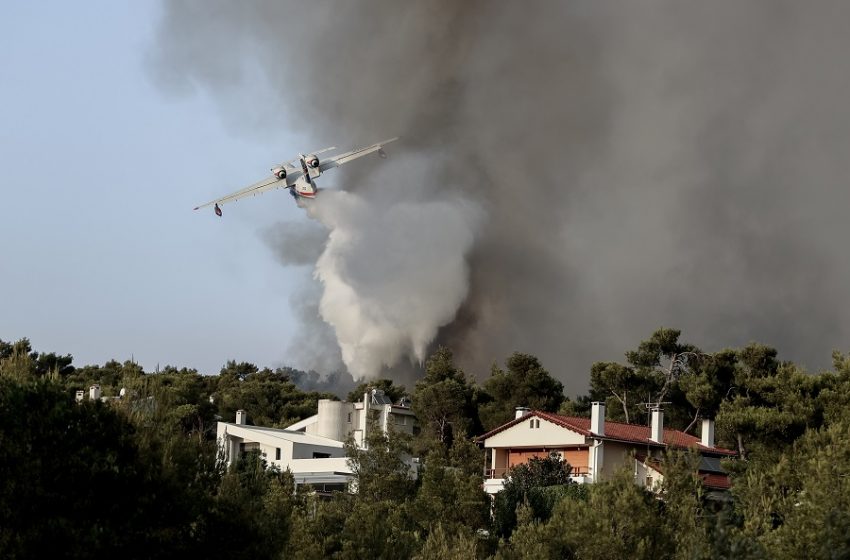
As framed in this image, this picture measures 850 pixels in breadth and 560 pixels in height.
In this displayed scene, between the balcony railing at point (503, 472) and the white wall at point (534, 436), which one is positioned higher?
the white wall at point (534, 436)

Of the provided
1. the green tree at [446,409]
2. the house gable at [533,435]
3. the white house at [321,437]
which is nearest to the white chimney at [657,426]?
the house gable at [533,435]

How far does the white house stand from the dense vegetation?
23.7ft

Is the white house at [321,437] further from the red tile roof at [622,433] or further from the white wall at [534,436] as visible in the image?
the red tile roof at [622,433]

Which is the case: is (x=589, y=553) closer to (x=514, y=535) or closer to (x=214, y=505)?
(x=514, y=535)

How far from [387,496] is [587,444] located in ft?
47.2

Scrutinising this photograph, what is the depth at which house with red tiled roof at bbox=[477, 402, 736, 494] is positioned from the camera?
72.6 meters

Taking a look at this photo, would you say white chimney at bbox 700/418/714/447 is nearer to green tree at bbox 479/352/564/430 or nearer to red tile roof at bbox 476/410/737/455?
red tile roof at bbox 476/410/737/455

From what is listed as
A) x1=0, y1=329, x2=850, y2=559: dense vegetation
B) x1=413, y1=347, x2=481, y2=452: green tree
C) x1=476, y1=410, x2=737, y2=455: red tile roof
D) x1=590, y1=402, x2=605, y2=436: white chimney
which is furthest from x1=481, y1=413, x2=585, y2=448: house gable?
x1=413, y1=347, x2=481, y2=452: green tree

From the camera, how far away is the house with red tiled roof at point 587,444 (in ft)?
238

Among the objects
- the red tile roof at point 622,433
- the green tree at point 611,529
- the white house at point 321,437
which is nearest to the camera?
the green tree at point 611,529

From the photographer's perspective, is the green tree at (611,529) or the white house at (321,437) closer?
the green tree at (611,529)

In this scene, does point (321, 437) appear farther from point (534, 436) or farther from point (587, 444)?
point (587, 444)

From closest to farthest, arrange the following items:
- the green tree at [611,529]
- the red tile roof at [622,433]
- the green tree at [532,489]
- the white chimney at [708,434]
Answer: the green tree at [611,529] < the green tree at [532,489] < the red tile roof at [622,433] < the white chimney at [708,434]

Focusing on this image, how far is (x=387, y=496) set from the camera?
215ft
